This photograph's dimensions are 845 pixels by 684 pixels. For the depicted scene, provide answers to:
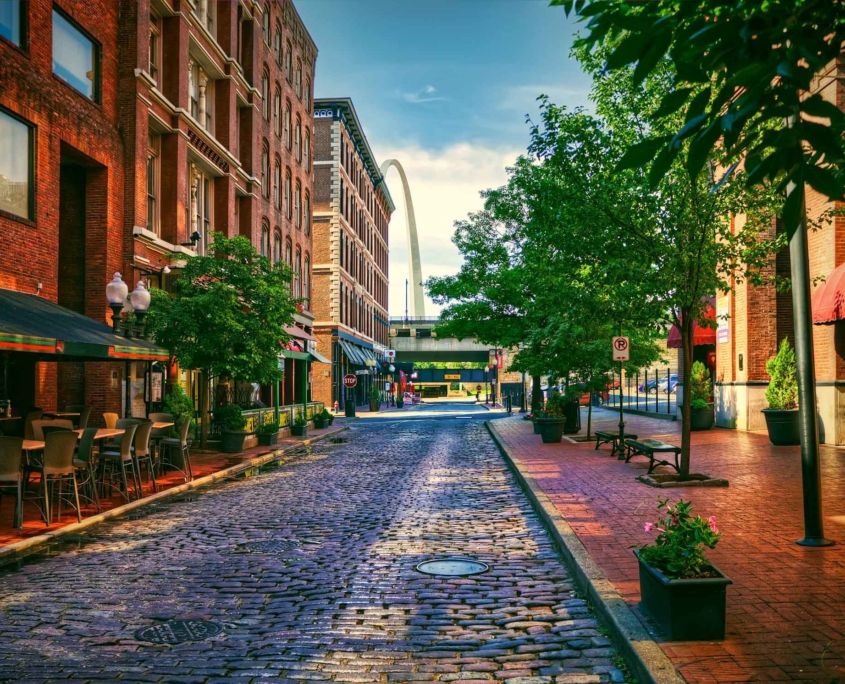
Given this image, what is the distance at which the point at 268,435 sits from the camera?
2159 cm

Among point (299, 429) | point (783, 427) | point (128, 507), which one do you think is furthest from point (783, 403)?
point (299, 429)

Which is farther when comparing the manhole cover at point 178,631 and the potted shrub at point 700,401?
the potted shrub at point 700,401

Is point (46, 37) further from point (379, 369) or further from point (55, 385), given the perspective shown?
point (379, 369)

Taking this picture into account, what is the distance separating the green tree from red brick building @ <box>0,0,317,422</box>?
161 centimetres

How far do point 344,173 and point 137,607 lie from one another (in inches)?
1847

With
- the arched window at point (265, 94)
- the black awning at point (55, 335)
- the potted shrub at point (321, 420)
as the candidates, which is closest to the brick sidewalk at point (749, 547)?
the black awning at point (55, 335)

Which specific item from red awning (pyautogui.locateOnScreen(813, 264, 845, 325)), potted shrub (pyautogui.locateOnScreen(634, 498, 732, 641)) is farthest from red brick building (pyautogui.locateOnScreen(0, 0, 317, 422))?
red awning (pyautogui.locateOnScreen(813, 264, 845, 325))

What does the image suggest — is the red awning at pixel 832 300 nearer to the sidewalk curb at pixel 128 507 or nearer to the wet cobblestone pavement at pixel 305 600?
the wet cobblestone pavement at pixel 305 600

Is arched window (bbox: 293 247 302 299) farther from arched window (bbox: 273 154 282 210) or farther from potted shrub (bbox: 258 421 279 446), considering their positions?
potted shrub (bbox: 258 421 279 446)

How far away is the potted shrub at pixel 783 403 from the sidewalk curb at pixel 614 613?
34.2 ft

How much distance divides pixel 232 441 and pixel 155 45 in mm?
11775

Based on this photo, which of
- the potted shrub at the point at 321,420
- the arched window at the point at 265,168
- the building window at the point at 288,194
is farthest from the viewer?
the building window at the point at 288,194

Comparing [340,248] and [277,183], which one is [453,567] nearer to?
[277,183]

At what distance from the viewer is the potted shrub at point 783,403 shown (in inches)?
683
